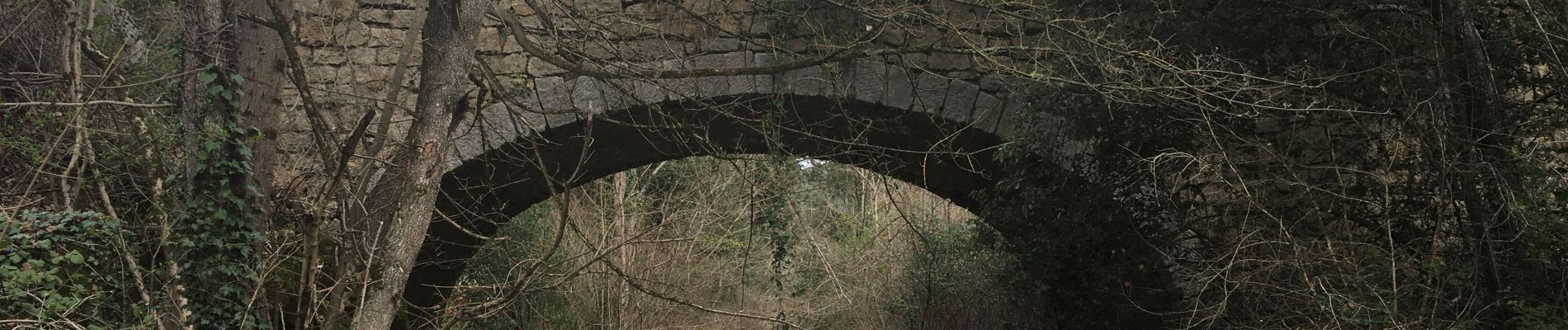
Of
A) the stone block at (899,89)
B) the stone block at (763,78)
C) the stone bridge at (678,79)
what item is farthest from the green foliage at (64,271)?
the stone block at (899,89)

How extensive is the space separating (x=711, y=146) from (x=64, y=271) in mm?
2848

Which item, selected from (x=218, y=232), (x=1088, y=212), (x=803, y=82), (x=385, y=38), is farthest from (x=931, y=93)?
(x=218, y=232)

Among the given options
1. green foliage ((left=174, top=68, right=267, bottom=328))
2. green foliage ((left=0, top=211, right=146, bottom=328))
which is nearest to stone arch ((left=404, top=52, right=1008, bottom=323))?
green foliage ((left=174, top=68, right=267, bottom=328))

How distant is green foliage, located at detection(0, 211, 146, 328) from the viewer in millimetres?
4906

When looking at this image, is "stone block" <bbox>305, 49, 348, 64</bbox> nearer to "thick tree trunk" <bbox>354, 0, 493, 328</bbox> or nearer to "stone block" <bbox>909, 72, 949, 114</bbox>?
"thick tree trunk" <bbox>354, 0, 493, 328</bbox>

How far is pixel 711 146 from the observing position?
566 centimetres

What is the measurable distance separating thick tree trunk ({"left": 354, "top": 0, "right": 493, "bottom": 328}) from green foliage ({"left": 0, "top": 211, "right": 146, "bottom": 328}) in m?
1.37

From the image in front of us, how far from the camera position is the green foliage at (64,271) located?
4.91 meters

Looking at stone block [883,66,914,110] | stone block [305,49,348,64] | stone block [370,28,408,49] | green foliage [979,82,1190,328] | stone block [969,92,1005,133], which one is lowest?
green foliage [979,82,1190,328]

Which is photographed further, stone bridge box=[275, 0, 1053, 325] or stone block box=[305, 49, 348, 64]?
stone block box=[305, 49, 348, 64]

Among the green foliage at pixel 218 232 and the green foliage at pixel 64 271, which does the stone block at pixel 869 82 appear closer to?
the green foliage at pixel 218 232

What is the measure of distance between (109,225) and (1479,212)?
5.68 metres

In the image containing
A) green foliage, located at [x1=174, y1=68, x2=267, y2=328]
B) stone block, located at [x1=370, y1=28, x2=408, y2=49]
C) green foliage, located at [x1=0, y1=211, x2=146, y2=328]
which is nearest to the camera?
green foliage, located at [x1=0, y1=211, x2=146, y2=328]

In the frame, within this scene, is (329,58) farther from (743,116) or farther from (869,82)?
(869,82)
